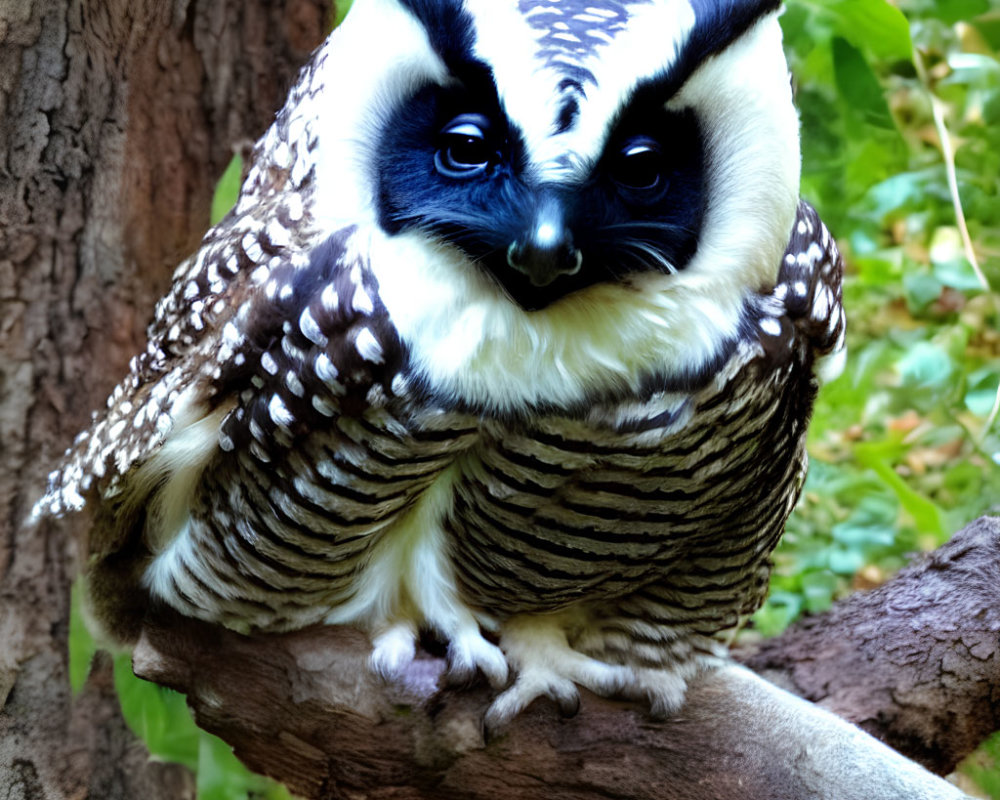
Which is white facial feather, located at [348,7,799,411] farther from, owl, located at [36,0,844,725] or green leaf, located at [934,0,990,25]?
green leaf, located at [934,0,990,25]

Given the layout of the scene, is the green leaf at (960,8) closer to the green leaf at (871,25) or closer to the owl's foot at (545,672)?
the green leaf at (871,25)

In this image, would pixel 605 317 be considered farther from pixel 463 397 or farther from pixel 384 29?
pixel 384 29

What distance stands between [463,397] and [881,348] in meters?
1.36

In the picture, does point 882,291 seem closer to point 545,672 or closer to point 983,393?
point 983,393

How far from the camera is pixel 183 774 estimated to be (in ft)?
6.26

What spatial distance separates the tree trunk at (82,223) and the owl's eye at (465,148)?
95 centimetres

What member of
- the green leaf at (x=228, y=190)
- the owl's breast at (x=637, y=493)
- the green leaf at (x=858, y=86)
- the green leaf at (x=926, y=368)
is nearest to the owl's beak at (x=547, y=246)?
the owl's breast at (x=637, y=493)

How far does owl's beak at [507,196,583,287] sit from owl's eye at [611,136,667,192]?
8cm

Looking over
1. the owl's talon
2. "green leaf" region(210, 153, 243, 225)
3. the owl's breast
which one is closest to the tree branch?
the owl's talon

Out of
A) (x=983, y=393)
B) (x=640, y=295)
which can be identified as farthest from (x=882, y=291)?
(x=640, y=295)

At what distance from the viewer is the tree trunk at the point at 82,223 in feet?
5.17

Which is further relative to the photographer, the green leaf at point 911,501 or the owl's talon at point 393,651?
the green leaf at point 911,501

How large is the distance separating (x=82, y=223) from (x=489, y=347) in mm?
975

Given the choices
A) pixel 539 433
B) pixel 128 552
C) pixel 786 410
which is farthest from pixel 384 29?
pixel 128 552
